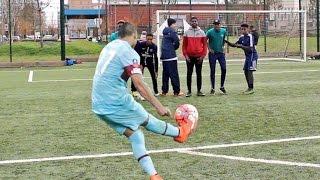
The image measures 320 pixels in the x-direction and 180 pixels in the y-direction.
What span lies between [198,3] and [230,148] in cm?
4099

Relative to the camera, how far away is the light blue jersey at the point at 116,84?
5930mm

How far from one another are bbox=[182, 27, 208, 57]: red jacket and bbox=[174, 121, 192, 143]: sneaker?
8259 millimetres

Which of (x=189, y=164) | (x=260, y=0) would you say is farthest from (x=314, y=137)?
(x=260, y=0)

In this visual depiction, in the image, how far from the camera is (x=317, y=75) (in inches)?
801

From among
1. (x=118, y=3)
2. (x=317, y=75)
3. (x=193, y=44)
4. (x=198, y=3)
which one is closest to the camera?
(x=193, y=44)

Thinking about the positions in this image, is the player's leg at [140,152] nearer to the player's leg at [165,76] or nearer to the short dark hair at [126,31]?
the short dark hair at [126,31]

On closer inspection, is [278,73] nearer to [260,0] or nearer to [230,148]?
[230,148]

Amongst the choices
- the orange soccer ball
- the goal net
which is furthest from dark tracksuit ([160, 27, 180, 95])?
the goal net

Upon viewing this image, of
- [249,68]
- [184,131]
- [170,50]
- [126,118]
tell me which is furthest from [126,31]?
[249,68]

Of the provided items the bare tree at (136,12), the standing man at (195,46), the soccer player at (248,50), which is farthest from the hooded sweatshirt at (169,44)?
the bare tree at (136,12)

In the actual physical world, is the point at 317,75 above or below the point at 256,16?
below

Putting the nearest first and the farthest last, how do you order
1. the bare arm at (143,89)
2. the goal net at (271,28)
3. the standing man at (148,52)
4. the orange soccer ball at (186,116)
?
the bare arm at (143,89) → the orange soccer ball at (186,116) → the standing man at (148,52) → the goal net at (271,28)

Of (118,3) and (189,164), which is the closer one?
(189,164)

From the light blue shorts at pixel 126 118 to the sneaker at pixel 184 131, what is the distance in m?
0.60
